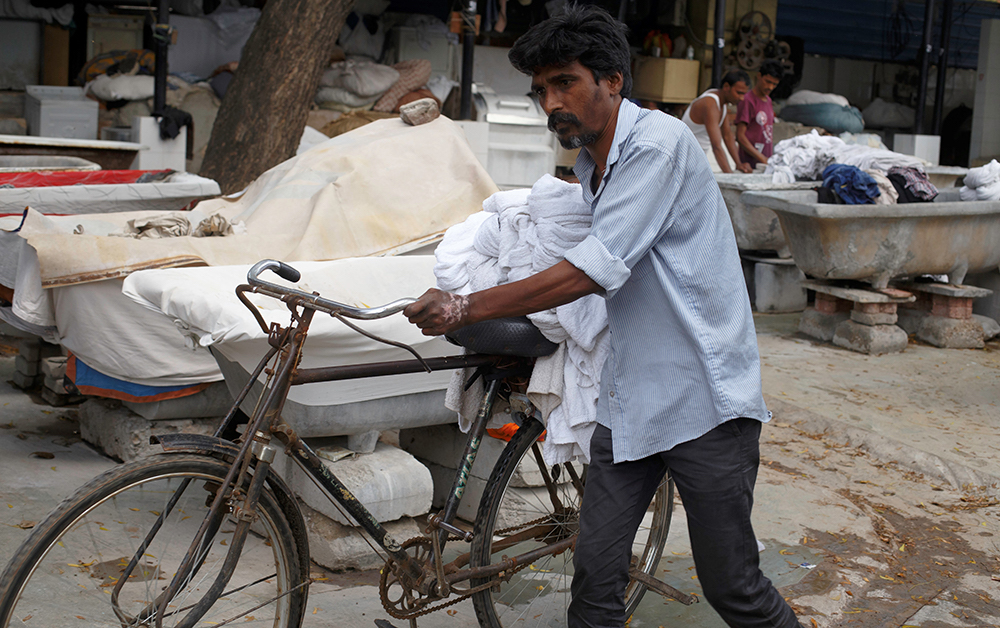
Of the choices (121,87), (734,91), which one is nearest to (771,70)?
(734,91)

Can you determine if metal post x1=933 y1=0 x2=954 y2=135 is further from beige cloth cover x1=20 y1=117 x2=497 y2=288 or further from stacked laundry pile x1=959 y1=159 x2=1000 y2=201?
beige cloth cover x1=20 y1=117 x2=497 y2=288

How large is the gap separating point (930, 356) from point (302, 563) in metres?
5.55

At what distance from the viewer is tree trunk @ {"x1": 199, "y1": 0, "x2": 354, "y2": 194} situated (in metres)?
6.68

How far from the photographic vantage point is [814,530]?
3725 millimetres

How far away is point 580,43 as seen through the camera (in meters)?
2.01

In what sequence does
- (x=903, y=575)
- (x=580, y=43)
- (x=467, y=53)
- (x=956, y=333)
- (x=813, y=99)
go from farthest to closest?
(x=813, y=99)
(x=467, y=53)
(x=956, y=333)
(x=903, y=575)
(x=580, y=43)

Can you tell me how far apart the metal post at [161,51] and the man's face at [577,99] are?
661cm

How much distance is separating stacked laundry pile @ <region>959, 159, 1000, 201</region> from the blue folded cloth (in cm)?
Answer: 107

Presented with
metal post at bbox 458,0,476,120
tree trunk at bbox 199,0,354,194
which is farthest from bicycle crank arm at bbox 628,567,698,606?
metal post at bbox 458,0,476,120

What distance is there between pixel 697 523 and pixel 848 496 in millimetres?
2284

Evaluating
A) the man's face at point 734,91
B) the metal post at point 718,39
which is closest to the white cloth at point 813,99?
the metal post at point 718,39

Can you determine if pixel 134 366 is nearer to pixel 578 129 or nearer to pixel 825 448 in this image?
pixel 578 129

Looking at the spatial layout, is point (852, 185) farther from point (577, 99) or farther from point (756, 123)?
point (577, 99)

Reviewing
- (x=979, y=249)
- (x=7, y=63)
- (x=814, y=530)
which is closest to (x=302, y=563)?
(x=814, y=530)
